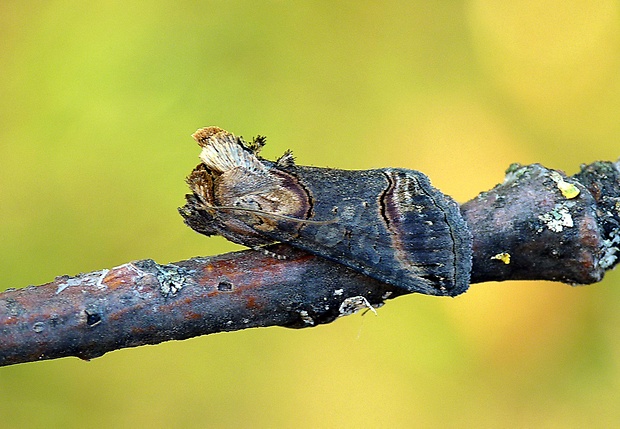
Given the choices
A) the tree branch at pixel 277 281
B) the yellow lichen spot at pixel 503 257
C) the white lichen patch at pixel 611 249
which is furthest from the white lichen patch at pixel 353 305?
the white lichen patch at pixel 611 249

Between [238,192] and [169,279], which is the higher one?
[238,192]

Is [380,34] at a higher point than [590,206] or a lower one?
higher

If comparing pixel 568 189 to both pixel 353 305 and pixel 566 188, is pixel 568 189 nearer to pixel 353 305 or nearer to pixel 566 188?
pixel 566 188

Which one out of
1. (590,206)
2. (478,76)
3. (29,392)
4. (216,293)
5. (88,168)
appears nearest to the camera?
(216,293)

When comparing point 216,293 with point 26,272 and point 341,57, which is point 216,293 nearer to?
point 26,272

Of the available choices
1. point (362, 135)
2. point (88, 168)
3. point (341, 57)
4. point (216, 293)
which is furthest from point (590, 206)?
point (88, 168)

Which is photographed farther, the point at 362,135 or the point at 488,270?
the point at 362,135

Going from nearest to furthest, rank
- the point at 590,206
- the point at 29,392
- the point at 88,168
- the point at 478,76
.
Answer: the point at 590,206 < the point at 29,392 < the point at 88,168 < the point at 478,76

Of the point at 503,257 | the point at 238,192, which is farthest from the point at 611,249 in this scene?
the point at 238,192
